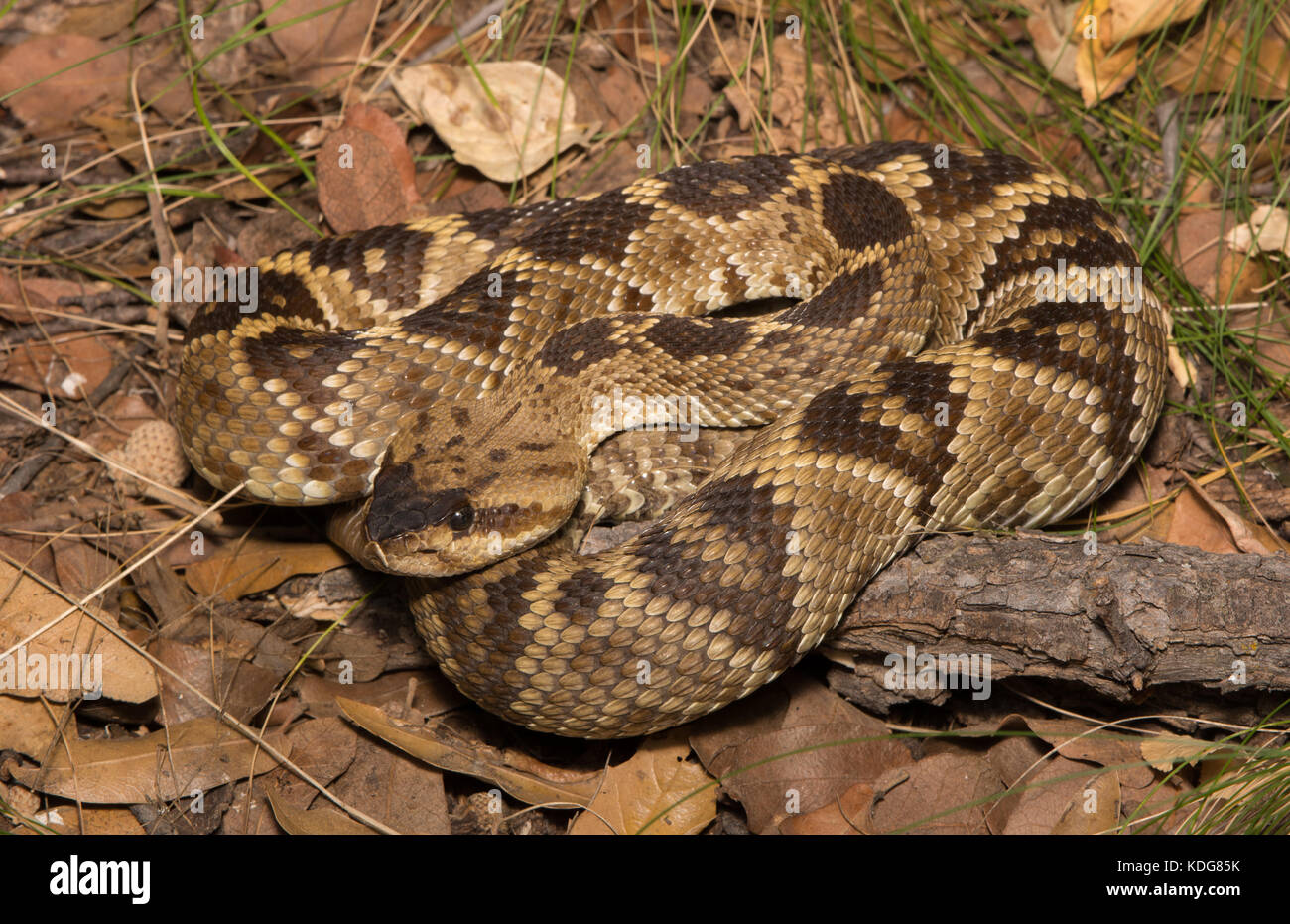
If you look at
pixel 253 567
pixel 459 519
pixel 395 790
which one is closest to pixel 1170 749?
pixel 459 519

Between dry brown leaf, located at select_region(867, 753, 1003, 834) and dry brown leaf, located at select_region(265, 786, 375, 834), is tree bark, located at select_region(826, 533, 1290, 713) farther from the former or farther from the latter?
dry brown leaf, located at select_region(265, 786, 375, 834)

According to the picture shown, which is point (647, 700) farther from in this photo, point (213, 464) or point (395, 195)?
point (395, 195)

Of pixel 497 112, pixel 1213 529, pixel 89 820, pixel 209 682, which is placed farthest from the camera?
pixel 497 112

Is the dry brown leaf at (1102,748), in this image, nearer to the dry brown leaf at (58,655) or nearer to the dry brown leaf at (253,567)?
the dry brown leaf at (253,567)

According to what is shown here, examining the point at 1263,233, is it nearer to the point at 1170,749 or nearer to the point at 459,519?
the point at 1170,749

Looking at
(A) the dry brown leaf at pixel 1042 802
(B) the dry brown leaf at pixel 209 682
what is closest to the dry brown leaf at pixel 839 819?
(A) the dry brown leaf at pixel 1042 802

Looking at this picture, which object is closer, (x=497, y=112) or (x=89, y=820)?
(x=89, y=820)

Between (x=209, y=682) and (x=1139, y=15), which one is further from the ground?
(x=1139, y=15)
